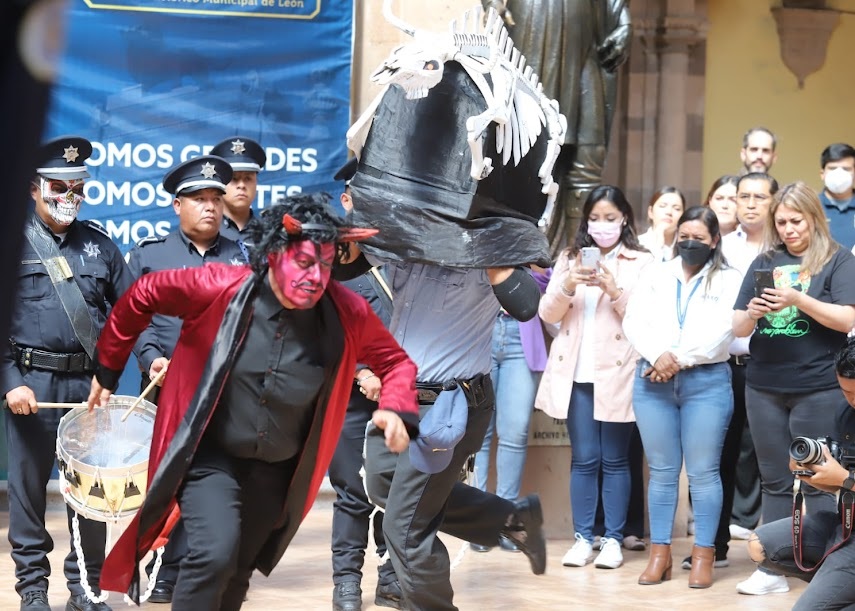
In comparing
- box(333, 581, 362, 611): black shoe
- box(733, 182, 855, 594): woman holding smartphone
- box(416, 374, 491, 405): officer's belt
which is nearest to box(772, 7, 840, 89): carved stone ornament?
box(733, 182, 855, 594): woman holding smartphone

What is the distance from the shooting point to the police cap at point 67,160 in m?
6.42

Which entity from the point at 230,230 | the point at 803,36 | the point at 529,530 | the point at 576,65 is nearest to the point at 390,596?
the point at 529,530

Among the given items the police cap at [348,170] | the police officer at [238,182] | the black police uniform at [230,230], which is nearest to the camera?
the police cap at [348,170]

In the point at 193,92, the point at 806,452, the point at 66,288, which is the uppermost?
the point at 193,92

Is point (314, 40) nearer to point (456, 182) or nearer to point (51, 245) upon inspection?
point (51, 245)

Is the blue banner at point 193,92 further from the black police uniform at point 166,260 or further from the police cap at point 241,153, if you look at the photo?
the black police uniform at point 166,260

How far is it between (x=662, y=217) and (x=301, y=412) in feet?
15.7

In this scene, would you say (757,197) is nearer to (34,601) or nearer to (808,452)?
(808,452)

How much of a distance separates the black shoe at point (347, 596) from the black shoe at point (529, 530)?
862 mm

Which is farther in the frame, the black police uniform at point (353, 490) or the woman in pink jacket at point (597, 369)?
the woman in pink jacket at point (597, 369)

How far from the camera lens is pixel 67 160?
6.52 meters

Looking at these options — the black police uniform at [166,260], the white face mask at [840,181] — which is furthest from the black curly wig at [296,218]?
the white face mask at [840,181]

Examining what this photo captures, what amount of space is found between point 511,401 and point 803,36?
22.5ft

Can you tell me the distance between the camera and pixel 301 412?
466cm
